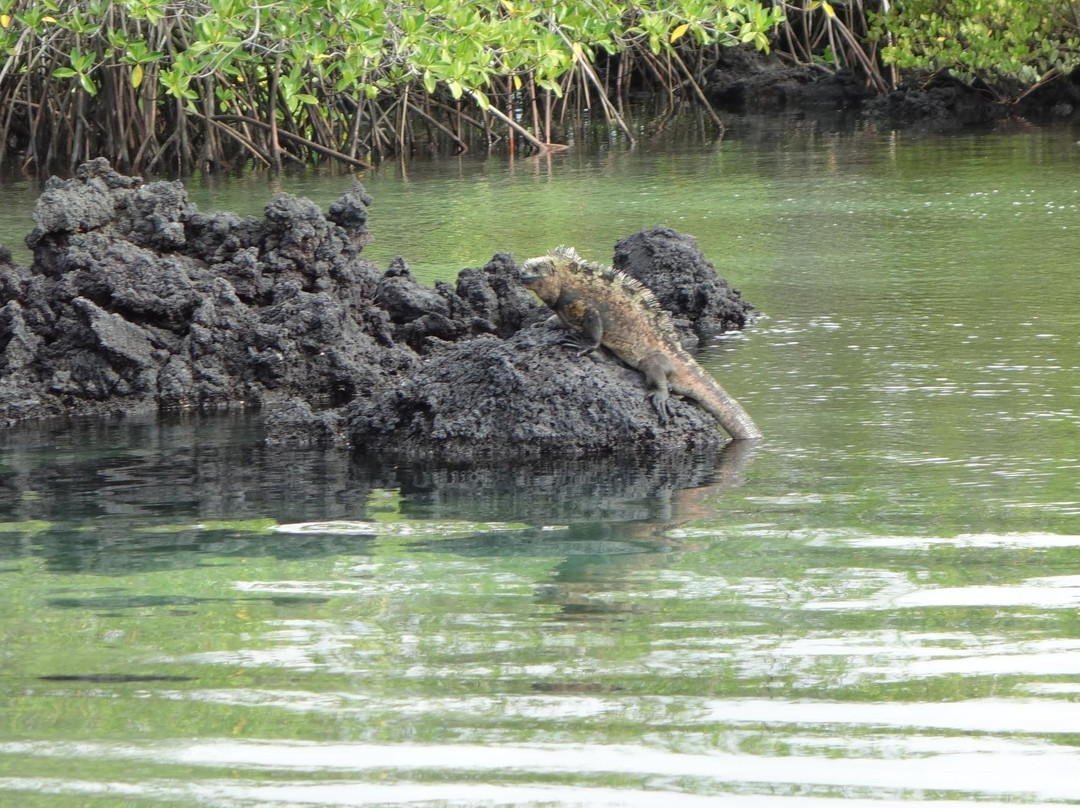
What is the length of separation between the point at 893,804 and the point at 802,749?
0.25 meters

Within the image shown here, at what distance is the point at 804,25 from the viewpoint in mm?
22438

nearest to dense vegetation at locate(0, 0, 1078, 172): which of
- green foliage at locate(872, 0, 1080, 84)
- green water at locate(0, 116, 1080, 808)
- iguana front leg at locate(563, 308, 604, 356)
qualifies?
green foliage at locate(872, 0, 1080, 84)

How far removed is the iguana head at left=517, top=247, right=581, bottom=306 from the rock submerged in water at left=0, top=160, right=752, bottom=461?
0.15m

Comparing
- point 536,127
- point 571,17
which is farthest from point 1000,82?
point 571,17

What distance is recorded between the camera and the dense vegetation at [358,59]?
1178 cm

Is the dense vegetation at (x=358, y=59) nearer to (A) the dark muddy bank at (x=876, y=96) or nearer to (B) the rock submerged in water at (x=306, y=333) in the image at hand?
(A) the dark muddy bank at (x=876, y=96)

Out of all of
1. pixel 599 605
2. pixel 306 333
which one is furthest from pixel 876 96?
pixel 599 605

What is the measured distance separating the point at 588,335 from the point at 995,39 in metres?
14.0

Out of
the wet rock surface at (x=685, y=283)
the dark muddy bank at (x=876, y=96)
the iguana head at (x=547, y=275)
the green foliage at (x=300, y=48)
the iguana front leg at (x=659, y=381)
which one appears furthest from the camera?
the dark muddy bank at (x=876, y=96)

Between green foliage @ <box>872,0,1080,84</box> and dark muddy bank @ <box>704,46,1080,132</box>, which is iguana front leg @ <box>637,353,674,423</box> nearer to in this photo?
dark muddy bank @ <box>704,46,1080,132</box>

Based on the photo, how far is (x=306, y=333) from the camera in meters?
7.02

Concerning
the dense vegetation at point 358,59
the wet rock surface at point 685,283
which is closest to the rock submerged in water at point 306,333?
the wet rock surface at point 685,283

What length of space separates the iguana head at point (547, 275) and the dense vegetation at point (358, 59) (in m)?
5.60

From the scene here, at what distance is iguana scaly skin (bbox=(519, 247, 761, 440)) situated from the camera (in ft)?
18.9
